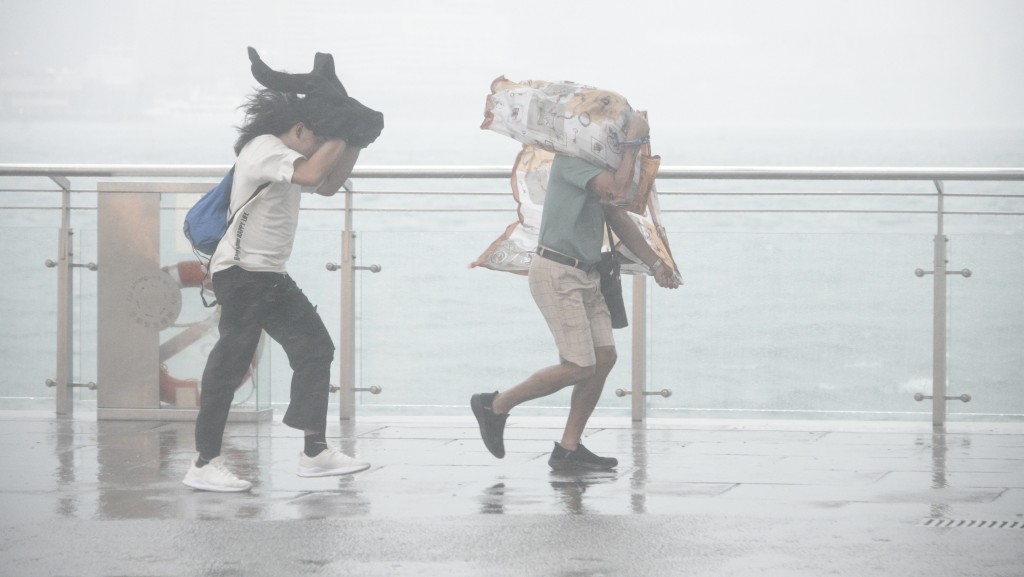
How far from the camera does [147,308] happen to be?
313 inches

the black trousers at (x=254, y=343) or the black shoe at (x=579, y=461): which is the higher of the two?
the black trousers at (x=254, y=343)

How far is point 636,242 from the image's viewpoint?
6.03 meters

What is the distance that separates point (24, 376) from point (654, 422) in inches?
140

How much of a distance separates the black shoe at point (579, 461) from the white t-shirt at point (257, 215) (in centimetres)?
136

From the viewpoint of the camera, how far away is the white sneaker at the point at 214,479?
550cm

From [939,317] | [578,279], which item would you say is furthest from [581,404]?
[939,317]

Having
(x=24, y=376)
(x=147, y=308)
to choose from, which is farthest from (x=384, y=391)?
(x=24, y=376)

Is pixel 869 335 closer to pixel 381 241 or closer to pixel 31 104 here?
pixel 381 241

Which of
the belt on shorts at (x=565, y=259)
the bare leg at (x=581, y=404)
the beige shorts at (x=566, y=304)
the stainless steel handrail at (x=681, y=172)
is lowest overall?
the bare leg at (x=581, y=404)

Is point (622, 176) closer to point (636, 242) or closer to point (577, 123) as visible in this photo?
point (577, 123)

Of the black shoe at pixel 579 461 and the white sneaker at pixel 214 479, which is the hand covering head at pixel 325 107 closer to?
Answer: the white sneaker at pixel 214 479

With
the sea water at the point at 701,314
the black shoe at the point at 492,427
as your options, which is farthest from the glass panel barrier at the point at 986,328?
the black shoe at the point at 492,427

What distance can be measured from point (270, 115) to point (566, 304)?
1336 millimetres

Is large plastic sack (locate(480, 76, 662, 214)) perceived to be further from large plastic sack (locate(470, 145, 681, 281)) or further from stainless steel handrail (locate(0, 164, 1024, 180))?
stainless steel handrail (locate(0, 164, 1024, 180))
